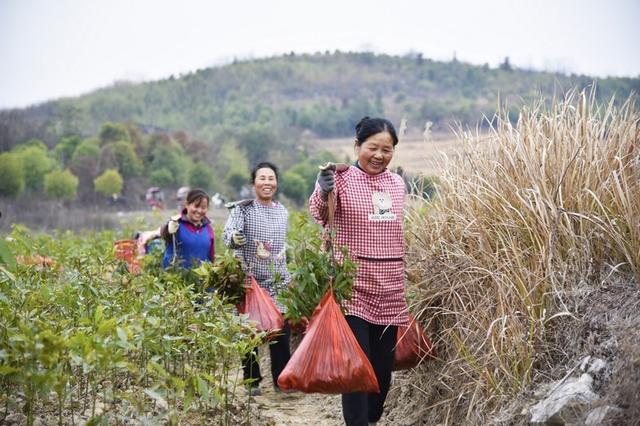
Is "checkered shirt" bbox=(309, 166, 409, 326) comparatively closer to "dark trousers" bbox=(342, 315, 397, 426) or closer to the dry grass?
"dark trousers" bbox=(342, 315, 397, 426)

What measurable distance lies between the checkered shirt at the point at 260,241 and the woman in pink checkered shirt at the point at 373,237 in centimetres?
129

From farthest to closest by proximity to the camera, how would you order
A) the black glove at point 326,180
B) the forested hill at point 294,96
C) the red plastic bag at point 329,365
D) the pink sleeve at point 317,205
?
the forested hill at point 294,96 → the pink sleeve at point 317,205 → the black glove at point 326,180 → the red plastic bag at point 329,365

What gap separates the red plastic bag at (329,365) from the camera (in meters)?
3.10

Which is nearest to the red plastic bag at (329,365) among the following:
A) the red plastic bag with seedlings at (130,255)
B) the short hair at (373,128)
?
the short hair at (373,128)

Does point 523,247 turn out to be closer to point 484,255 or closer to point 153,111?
point 484,255

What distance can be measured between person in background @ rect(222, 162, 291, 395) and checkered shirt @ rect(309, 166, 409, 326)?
1245mm

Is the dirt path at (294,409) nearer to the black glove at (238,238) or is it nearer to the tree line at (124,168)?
the black glove at (238,238)

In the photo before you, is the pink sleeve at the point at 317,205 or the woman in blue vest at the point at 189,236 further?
the woman in blue vest at the point at 189,236

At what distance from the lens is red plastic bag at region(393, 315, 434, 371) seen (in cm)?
361

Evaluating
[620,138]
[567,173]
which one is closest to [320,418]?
[567,173]

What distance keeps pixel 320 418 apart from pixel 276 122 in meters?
61.1

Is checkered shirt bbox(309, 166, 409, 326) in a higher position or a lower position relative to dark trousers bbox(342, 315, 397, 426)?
higher

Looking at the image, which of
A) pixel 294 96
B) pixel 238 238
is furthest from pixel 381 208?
pixel 294 96

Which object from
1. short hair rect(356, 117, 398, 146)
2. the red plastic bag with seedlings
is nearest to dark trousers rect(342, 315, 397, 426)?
short hair rect(356, 117, 398, 146)
